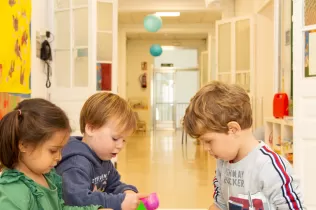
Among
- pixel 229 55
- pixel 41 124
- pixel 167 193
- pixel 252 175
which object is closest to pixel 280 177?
pixel 252 175

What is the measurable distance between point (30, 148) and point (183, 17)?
390 inches

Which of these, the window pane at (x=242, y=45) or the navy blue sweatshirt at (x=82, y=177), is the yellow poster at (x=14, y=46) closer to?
the navy blue sweatshirt at (x=82, y=177)

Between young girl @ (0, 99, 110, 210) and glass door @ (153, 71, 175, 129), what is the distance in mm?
13293

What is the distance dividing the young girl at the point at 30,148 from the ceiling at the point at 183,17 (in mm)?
8902

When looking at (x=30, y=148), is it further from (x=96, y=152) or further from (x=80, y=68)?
(x=80, y=68)

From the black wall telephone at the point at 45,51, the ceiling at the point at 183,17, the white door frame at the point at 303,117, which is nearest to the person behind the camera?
the white door frame at the point at 303,117

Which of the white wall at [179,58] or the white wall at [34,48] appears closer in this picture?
the white wall at [34,48]

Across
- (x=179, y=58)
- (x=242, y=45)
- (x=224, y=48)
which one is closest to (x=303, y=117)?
(x=242, y=45)

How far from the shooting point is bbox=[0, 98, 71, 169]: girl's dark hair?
120 cm

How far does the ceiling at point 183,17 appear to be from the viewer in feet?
33.5

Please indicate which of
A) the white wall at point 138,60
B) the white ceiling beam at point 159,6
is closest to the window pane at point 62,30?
the white ceiling beam at point 159,6

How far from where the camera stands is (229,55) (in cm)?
684

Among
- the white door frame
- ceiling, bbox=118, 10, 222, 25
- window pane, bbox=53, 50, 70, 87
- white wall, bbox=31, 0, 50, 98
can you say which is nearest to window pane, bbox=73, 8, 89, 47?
window pane, bbox=53, 50, 70, 87

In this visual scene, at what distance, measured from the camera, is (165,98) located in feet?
48.3
